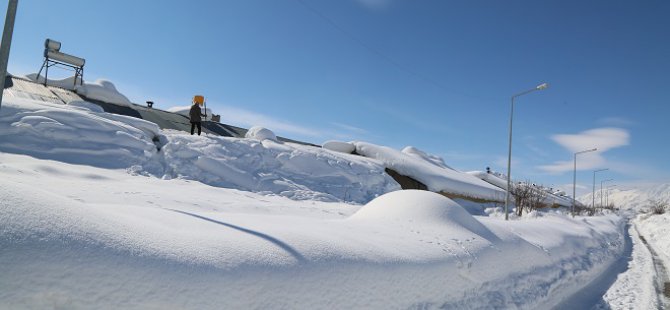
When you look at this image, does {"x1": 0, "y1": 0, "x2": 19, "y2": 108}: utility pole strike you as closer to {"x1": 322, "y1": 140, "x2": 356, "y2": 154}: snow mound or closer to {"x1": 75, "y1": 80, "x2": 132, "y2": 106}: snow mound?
{"x1": 75, "y1": 80, "x2": 132, "y2": 106}: snow mound

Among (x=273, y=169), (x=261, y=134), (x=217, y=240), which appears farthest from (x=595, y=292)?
(x=261, y=134)

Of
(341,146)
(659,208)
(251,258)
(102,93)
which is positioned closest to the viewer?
(251,258)

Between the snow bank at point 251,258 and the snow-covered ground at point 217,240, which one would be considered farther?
the snow-covered ground at point 217,240

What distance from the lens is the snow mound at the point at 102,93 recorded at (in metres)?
20.9

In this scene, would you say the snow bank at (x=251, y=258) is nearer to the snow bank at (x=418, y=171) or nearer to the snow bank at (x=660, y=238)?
the snow bank at (x=660, y=238)

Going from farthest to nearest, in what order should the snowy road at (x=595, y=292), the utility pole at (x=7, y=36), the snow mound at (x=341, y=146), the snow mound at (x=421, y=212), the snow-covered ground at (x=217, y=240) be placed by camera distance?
the snow mound at (x=341, y=146) → the snow mound at (x=421, y=212) → the snowy road at (x=595, y=292) → the utility pole at (x=7, y=36) → the snow-covered ground at (x=217, y=240)

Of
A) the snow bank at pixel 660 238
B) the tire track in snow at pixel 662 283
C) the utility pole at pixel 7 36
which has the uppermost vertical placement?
the utility pole at pixel 7 36

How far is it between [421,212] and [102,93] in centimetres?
2067

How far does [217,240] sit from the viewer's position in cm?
388

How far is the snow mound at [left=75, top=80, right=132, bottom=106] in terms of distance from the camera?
20.9 meters

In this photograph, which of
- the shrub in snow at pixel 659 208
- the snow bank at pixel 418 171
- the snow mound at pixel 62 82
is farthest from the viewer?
the shrub in snow at pixel 659 208

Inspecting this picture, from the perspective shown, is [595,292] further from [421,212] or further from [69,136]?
[69,136]

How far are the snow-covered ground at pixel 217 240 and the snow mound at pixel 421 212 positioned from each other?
0.03 m

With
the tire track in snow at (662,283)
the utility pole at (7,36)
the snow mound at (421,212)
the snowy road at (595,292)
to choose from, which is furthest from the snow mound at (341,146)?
the utility pole at (7,36)
